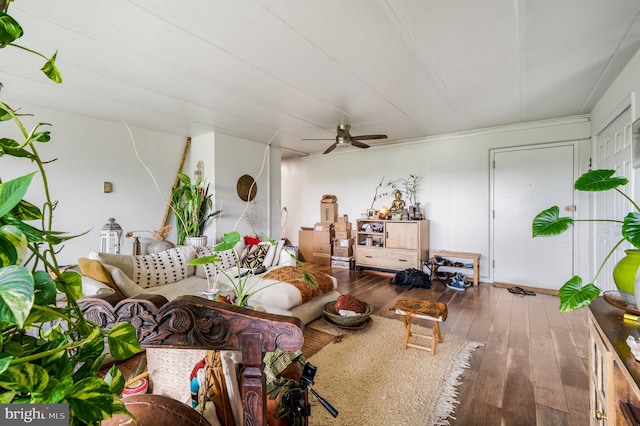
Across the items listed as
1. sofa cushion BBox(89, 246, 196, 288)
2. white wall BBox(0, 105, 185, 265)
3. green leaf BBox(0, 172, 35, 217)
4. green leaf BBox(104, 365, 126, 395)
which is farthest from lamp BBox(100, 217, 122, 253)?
green leaf BBox(0, 172, 35, 217)

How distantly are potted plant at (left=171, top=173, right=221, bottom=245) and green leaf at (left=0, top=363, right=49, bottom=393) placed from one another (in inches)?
169

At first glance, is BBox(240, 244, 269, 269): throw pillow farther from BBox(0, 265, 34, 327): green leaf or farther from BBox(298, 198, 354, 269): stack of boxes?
BBox(0, 265, 34, 327): green leaf

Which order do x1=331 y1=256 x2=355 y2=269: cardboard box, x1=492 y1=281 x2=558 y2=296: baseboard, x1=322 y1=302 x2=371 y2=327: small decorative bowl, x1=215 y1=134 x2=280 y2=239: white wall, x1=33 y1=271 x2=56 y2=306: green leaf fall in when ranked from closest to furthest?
x1=33 y1=271 x2=56 y2=306: green leaf
x1=322 y1=302 x2=371 y2=327: small decorative bowl
x1=492 y1=281 x2=558 y2=296: baseboard
x1=215 y1=134 x2=280 y2=239: white wall
x1=331 y1=256 x2=355 y2=269: cardboard box

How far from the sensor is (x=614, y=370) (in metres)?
1.00

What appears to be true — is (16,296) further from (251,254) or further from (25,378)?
(251,254)

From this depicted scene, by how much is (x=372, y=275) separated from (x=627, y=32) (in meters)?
4.18

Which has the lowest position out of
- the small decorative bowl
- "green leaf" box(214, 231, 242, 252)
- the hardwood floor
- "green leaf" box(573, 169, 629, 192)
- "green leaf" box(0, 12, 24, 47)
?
the hardwood floor

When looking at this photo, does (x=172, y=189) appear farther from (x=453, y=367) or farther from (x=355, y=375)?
(x=453, y=367)

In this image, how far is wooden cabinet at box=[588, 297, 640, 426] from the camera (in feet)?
2.86

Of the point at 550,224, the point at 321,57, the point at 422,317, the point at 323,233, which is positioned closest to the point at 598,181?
the point at 550,224

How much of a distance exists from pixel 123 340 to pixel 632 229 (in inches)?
55.9

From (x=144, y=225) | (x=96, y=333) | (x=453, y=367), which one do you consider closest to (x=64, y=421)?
(x=96, y=333)

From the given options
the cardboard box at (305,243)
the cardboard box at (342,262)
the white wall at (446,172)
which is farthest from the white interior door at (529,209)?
the cardboard box at (305,243)

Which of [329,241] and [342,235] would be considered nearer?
[342,235]
